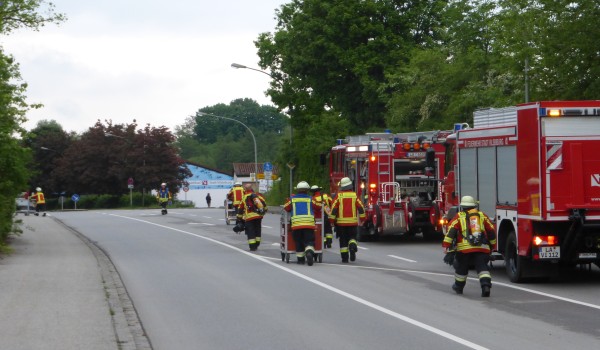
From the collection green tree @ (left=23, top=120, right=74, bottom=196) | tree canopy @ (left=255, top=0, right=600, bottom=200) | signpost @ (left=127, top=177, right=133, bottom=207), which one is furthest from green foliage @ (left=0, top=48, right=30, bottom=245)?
green tree @ (left=23, top=120, right=74, bottom=196)

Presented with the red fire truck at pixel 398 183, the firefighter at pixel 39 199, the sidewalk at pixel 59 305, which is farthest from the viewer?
the firefighter at pixel 39 199

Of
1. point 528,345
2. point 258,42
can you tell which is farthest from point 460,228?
point 258,42

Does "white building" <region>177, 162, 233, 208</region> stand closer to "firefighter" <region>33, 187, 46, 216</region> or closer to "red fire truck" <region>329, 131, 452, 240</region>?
"firefighter" <region>33, 187, 46, 216</region>

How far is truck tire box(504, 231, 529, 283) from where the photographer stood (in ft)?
56.2

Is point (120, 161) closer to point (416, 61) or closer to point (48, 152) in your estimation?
point (48, 152)

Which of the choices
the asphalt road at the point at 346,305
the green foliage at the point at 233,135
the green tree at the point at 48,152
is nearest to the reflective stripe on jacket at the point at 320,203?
the asphalt road at the point at 346,305

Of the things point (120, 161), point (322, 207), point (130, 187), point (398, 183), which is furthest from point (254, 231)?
point (120, 161)

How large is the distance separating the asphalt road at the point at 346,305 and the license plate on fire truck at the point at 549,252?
1.73 feet

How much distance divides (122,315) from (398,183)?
16214mm

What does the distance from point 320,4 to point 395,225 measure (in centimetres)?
2820

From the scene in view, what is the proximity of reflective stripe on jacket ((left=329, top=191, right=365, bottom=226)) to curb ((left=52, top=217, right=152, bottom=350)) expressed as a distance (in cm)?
479

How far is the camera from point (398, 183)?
28359 millimetres

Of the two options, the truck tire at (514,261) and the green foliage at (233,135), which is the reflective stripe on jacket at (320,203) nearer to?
the truck tire at (514,261)

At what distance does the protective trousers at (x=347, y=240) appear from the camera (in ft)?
72.3
